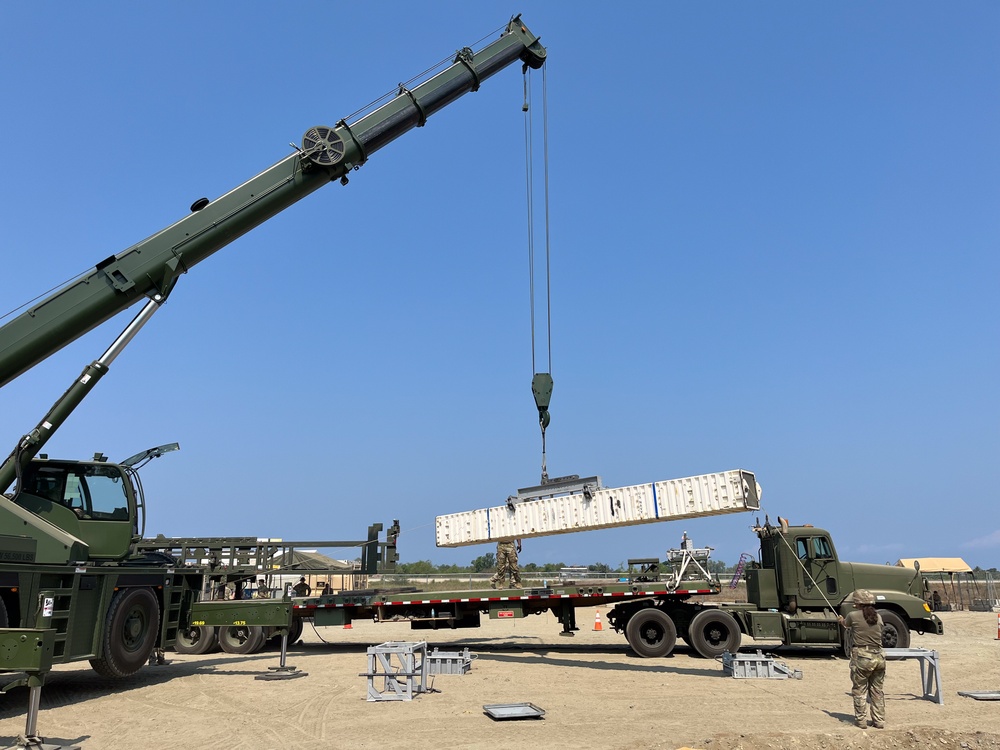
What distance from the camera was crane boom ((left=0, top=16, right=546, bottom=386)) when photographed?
1181 cm

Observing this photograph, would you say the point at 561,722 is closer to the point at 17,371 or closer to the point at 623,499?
the point at 623,499

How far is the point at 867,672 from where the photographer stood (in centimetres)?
932

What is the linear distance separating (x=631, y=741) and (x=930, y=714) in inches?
175

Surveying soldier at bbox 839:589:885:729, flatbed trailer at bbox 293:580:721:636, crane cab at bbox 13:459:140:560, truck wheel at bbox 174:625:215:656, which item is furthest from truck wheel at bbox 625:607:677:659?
crane cab at bbox 13:459:140:560

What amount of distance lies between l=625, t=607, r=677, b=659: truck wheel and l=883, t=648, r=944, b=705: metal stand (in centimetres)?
525

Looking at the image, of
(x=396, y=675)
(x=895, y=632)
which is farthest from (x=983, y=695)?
(x=396, y=675)

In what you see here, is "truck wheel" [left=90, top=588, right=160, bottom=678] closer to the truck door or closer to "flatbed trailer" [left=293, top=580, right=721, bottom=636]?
"flatbed trailer" [left=293, top=580, right=721, bottom=636]

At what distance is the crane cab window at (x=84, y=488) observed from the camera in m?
12.1

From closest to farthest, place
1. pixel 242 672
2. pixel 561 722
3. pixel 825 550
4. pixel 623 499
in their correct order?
pixel 561 722 < pixel 242 672 < pixel 623 499 < pixel 825 550

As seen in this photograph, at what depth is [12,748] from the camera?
7.66m

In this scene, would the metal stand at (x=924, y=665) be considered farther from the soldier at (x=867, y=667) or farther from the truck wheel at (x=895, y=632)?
the truck wheel at (x=895, y=632)

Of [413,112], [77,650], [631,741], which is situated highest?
[413,112]

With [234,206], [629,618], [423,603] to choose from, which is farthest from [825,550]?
[234,206]

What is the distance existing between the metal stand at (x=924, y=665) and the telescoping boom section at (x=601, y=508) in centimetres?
360
